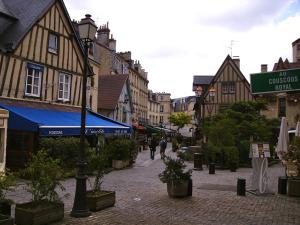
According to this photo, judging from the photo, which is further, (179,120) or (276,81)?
(179,120)

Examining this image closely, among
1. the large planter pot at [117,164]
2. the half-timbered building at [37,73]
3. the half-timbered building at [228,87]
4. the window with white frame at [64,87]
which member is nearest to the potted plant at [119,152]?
the large planter pot at [117,164]

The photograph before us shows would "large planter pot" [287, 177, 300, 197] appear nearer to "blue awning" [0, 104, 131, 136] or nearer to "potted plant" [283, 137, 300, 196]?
"potted plant" [283, 137, 300, 196]

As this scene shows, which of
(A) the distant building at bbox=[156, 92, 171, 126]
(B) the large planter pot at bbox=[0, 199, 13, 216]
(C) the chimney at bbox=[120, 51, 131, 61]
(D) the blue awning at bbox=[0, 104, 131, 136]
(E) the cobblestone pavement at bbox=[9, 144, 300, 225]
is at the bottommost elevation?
(E) the cobblestone pavement at bbox=[9, 144, 300, 225]

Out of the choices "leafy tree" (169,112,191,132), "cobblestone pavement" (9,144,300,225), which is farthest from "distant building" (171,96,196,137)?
"cobblestone pavement" (9,144,300,225)

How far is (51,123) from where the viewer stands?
15.4 m

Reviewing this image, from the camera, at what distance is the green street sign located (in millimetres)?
6684

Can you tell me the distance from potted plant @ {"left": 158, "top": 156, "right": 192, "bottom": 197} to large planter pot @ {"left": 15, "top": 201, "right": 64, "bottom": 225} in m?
3.60

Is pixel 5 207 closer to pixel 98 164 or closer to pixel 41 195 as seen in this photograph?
pixel 41 195

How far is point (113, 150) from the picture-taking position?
18.5m

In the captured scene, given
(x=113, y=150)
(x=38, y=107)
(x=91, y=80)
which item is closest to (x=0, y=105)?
(x=38, y=107)

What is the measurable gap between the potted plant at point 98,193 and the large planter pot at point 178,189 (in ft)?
6.49

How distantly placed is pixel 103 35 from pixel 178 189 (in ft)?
108

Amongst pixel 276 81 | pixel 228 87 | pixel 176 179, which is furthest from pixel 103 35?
pixel 276 81

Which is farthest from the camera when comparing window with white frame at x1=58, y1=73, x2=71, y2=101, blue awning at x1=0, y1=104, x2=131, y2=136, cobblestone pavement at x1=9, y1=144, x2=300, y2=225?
window with white frame at x1=58, y1=73, x2=71, y2=101
